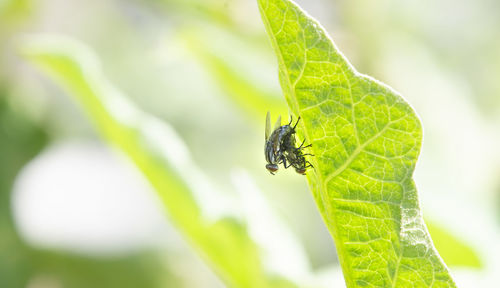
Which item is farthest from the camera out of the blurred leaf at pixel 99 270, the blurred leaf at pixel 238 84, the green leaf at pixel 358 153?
the blurred leaf at pixel 99 270

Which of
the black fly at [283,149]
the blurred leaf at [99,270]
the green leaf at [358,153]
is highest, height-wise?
the blurred leaf at [99,270]

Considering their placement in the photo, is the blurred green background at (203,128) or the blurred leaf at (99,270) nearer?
the blurred green background at (203,128)

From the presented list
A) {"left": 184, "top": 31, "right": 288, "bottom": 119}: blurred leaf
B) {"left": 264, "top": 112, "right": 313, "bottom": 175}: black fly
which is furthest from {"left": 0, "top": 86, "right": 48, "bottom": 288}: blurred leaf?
{"left": 264, "top": 112, "right": 313, "bottom": 175}: black fly

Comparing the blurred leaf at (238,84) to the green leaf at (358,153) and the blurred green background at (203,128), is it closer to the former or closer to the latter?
the blurred green background at (203,128)

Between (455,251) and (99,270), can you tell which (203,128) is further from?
(455,251)

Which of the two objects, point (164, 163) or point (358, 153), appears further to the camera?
point (164, 163)

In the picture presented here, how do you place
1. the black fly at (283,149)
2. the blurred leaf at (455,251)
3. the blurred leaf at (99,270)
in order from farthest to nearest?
1. the blurred leaf at (99,270)
2. the blurred leaf at (455,251)
3. the black fly at (283,149)

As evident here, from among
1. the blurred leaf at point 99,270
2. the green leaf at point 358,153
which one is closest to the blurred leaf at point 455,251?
the green leaf at point 358,153

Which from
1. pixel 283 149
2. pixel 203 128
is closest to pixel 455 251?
pixel 283 149
